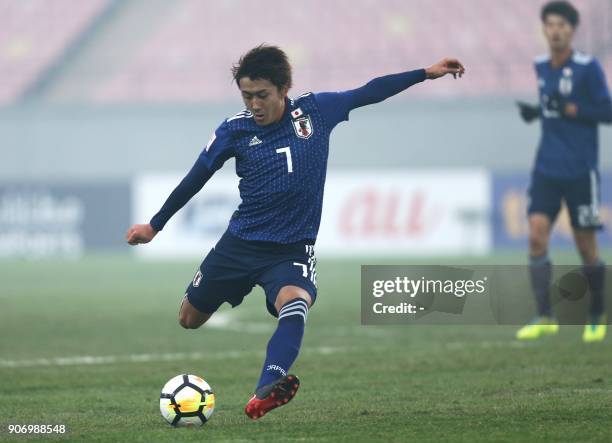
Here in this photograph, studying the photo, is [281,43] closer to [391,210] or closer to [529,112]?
[391,210]

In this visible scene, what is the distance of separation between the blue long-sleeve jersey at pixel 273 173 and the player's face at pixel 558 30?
401cm

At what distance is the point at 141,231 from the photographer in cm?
580

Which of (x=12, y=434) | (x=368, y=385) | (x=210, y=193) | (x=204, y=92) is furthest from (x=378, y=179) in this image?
(x=12, y=434)

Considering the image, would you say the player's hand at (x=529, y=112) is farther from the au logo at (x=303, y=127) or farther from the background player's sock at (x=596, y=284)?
the au logo at (x=303, y=127)

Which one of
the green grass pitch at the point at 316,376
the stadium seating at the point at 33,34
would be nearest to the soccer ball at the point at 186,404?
the green grass pitch at the point at 316,376

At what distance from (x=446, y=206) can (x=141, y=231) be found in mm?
18558

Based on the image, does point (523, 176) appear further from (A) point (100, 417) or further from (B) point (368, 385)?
(A) point (100, 417)

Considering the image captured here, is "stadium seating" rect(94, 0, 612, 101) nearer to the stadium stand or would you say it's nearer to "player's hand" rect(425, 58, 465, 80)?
the stadium stand

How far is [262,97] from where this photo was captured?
225 inches

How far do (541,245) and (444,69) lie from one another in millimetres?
3714

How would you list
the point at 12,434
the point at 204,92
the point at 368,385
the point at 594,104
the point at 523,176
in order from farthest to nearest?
the point at 204,92 < the point at 523,176 < the point at 594,104 < the point at 368,385 < the point at 12,434

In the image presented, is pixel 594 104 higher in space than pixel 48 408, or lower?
higher

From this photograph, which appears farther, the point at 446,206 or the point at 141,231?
the point at 446,206

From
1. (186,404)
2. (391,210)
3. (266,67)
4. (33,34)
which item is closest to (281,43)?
(33,34)
